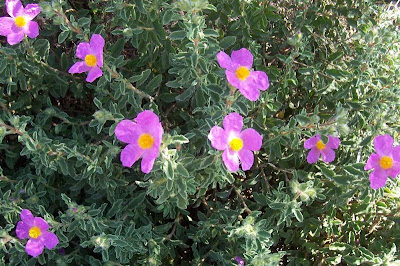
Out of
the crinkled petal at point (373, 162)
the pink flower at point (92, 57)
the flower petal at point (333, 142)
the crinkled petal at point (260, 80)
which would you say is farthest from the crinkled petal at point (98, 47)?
the crinkled petal at point (373, 162)

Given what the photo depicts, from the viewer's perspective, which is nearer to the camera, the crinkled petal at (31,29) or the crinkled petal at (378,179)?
the crinkled petal at (378,179)

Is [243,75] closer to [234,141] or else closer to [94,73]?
[234,141]

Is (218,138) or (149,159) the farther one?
(218,138)

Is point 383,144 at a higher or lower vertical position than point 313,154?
higher

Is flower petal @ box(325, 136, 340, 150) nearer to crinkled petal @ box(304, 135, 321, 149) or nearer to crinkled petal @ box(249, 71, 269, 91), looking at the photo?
crinkled petal @ box(304, 135, 321, 149)

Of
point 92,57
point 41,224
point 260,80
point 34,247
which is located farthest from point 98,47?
point 34,247

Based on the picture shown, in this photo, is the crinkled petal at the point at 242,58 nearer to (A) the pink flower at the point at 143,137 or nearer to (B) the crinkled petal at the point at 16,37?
(A) the pink flower at the point at 143,137
